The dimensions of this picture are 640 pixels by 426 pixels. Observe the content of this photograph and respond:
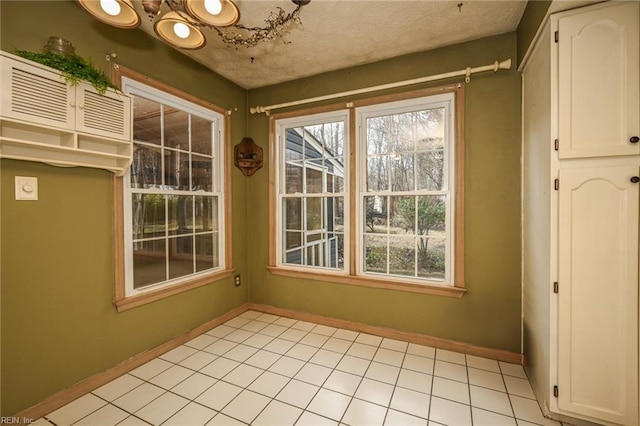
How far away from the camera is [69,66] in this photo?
1.66 meters

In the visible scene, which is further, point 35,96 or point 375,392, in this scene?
point 375,392

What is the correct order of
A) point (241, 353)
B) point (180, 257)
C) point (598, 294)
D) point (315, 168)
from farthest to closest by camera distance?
1. point (315, 168)
2. point (180, 257)
3. point (241, 353)
4. point (598, 294)

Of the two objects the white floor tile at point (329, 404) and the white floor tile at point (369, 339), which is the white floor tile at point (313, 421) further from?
the white floor tile at point (369, 339)

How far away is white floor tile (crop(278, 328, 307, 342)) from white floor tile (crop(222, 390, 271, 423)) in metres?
0.81

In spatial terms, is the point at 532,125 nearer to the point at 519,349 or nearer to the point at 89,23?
the point at 519,349

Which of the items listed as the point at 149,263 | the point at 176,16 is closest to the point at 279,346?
the point at 149,263

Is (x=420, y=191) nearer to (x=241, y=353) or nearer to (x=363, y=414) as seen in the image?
(x=363, y=414)

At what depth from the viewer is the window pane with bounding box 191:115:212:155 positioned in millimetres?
2803

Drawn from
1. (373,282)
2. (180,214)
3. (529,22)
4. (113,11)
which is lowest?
(373,282)

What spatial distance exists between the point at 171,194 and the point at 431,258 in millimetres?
2532

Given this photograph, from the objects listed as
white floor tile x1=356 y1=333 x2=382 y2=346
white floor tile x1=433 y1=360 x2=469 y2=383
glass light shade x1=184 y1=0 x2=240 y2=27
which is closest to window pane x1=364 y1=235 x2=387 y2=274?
white floor tile x1=356 y1=333 x2=382 y2=346

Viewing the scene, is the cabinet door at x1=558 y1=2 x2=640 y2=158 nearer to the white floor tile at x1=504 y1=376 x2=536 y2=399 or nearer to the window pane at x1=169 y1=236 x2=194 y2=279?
the white floor tile at x1=504 y1=376 x2=536 y2=399

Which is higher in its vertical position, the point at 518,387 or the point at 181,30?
the point at 181,30

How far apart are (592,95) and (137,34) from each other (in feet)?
10.4
